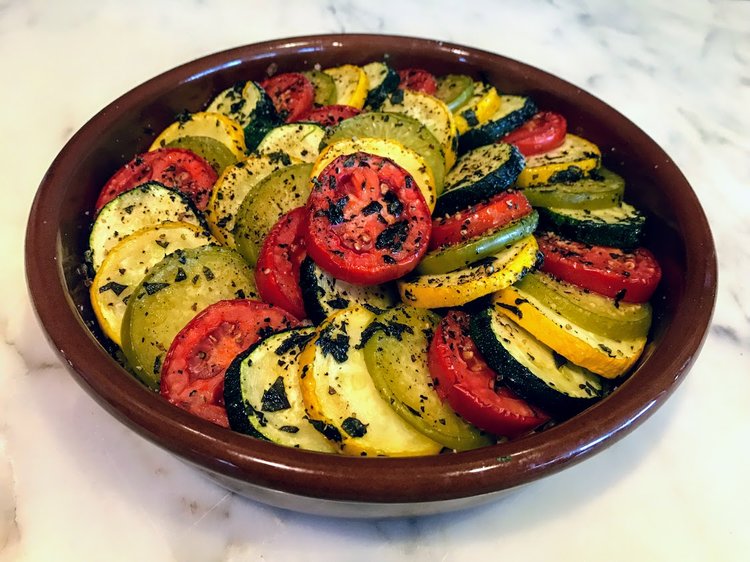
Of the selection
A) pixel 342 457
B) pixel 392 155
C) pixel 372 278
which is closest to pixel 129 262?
pixel 372 278

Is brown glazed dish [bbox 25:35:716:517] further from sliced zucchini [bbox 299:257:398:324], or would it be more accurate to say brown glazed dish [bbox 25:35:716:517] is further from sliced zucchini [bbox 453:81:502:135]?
sliced zucchini [bbox 299:257:398:324]

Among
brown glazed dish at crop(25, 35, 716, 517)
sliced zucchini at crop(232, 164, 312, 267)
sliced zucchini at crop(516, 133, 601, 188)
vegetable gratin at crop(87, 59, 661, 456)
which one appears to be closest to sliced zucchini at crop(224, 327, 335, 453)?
vegetable gratin at crop(87, 59, 661, 456)

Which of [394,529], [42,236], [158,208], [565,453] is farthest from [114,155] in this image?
[565,453]

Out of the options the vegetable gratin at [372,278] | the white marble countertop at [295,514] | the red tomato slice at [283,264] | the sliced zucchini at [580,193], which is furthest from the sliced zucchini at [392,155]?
the white marble countertop at [295,514]

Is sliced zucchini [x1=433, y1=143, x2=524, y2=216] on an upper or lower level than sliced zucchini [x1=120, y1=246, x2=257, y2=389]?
upper

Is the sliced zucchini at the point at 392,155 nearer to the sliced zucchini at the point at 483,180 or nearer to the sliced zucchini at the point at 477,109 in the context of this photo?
the sliced zucchini at the point at 483,180

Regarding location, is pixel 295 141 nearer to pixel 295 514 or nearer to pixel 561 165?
pixel 561 165

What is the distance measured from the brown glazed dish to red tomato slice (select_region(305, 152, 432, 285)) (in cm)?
52

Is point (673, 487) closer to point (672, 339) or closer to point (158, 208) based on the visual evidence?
point (672, 339)

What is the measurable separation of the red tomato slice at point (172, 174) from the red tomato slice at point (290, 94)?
15.0 inches

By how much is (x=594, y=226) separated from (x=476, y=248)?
1.37ft

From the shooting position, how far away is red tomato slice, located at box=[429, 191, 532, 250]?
1.78 m

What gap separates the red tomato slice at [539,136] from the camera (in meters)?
2.20

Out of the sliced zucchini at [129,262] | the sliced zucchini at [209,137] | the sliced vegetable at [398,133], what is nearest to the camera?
the sliced zucchini at [129,262]
